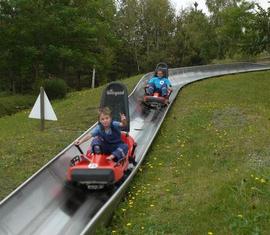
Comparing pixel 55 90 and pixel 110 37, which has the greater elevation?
pixel 110 37

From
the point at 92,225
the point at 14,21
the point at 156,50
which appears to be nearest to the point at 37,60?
the point at 14,21

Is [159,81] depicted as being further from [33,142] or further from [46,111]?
[33,142]

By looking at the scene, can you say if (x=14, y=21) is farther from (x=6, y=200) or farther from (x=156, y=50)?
(x=6, y=200)

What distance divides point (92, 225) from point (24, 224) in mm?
1159

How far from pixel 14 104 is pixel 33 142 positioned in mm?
13794

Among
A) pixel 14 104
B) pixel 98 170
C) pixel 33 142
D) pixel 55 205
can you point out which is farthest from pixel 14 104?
pixel 55 205

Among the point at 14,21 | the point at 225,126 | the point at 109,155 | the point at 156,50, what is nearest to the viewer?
the point at 109,155

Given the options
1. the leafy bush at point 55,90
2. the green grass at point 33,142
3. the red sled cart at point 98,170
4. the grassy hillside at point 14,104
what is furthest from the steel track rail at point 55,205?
the leafy bush at point 55,90

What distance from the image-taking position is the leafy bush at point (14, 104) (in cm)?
2421

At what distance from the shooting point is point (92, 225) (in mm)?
→ 6805

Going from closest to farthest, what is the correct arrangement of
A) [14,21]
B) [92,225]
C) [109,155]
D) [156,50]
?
1. [92,225]
2. [109,155]
3. [14,21]
4. [156,50]

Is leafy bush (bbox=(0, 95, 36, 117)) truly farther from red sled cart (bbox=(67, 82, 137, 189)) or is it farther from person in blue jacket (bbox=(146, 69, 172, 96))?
red sled cart (bbox=(67, 82, 137, 189))

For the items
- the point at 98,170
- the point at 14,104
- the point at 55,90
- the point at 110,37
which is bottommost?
the point at 14,104

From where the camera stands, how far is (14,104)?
83.5 ft
